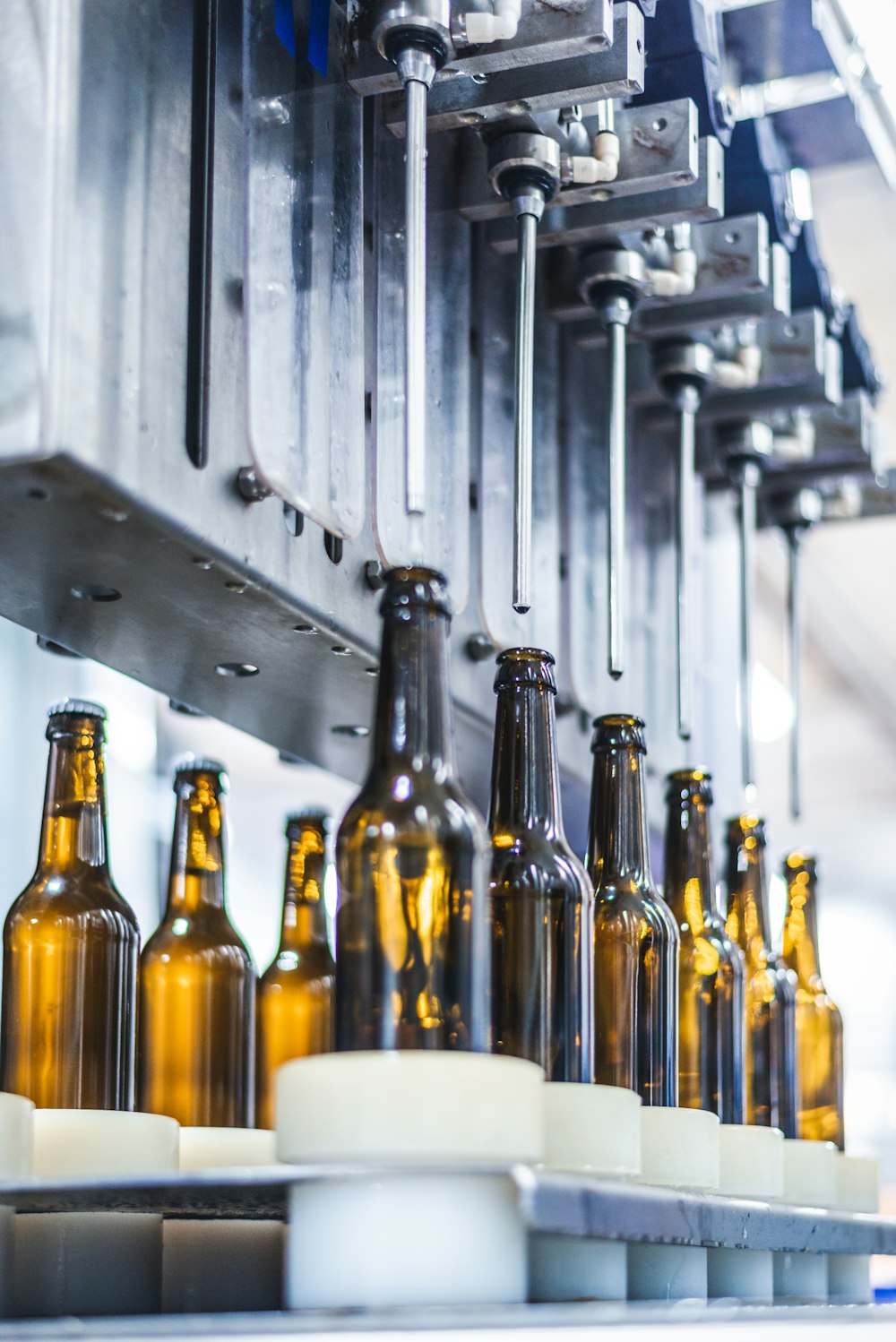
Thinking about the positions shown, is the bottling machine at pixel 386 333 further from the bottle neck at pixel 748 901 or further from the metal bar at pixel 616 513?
the bottle neck at pixel 748 901

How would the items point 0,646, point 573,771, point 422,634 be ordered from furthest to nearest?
point 0,646
point 573,771
point 422,634

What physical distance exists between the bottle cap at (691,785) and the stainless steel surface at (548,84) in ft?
1.32

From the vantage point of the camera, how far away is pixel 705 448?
5.20 ft

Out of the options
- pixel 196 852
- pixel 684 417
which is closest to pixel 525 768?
pixel 196 852

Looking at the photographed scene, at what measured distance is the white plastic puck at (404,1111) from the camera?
0.65 m

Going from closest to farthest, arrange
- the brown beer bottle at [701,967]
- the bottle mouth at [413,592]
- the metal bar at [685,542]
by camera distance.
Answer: the bottle mouth at [413,592], the brown beer bottle at [701,967], the metal bar at [685,542]

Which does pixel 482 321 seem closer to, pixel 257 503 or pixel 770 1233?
pixel 257 503

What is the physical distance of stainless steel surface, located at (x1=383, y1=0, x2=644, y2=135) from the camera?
913mm

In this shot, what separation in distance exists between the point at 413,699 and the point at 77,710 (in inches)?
10.7

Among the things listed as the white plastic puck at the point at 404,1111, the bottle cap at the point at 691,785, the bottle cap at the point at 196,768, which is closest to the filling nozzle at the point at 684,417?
the bottle cap at the point at 691,785

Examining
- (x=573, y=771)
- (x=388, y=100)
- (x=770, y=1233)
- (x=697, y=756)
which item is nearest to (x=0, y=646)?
(x=697, y=756)

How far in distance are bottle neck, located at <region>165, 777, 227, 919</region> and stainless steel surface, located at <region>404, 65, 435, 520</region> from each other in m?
0.30

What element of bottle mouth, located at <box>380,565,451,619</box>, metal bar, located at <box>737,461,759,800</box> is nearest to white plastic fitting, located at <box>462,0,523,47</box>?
bottle mouth, located at <box>380,565,451,619</box>

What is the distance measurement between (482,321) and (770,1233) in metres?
0.60
